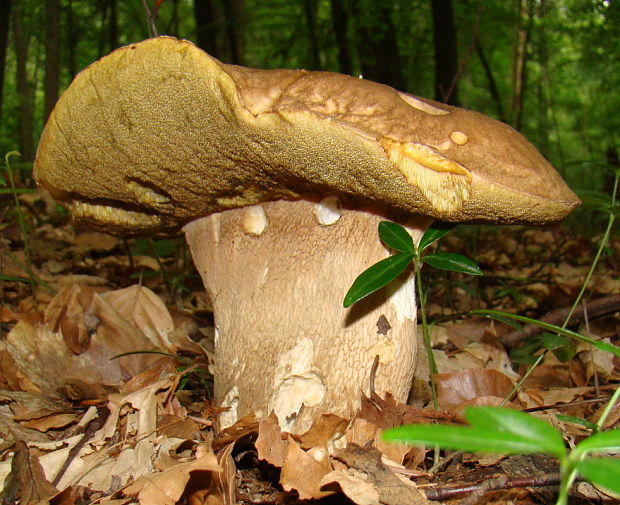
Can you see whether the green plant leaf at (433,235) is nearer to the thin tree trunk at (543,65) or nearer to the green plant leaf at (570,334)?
the green plant leaf at (570,334)

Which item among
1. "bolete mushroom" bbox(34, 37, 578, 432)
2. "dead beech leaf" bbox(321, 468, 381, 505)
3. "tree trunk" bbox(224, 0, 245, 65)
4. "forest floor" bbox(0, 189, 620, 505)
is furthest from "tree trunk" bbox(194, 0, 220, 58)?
"dead beech leaf" bbox(321, 468, 381, 505)

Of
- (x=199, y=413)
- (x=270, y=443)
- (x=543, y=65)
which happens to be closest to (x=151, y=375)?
(x=199, y=413)

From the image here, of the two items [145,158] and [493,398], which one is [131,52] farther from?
[493,398]

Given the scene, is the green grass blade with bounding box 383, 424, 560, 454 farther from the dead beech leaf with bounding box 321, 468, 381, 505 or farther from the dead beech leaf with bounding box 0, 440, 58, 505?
the dead beech leaf with bounding box 0, 440, 58, 505

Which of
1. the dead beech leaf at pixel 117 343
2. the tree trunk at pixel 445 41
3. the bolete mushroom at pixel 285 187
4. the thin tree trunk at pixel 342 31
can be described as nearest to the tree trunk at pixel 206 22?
the thin tree trunk at pixel 342 31

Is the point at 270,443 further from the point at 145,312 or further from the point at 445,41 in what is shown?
the point at 445,41
